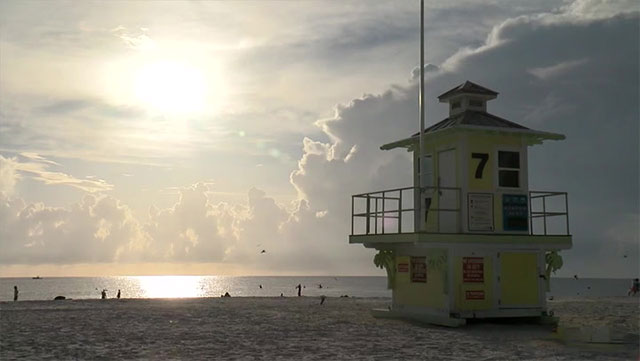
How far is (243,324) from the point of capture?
74.1ft

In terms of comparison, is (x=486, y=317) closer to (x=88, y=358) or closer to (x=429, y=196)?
(x=429, y=196)

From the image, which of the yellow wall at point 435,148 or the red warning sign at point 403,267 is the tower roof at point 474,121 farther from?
the red warning sign at point 403,267

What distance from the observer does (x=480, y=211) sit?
22828 millimetres

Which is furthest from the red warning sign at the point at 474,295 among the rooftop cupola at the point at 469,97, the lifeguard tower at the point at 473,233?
the rooftop cupola at the point at 469,97

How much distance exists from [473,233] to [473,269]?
1173 millimetres

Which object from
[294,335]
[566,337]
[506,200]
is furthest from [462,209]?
[294,335]

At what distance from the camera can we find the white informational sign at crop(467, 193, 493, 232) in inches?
894

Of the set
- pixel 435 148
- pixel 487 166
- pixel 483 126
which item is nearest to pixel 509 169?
pixel 487 166

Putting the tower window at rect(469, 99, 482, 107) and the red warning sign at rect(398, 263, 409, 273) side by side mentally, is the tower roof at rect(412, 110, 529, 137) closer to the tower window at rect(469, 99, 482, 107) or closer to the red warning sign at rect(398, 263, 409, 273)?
the tower window at rect(469, 99, 482, 107)

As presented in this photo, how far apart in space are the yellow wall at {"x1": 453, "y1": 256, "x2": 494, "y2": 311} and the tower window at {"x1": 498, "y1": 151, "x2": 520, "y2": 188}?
2.82m

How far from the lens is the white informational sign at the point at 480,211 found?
2272 cm

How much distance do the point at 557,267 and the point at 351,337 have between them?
840 centimetres

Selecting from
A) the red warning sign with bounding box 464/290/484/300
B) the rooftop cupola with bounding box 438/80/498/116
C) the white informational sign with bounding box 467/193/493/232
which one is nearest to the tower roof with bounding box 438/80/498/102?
the rooftop cupola with bounding box 438/80/498/116

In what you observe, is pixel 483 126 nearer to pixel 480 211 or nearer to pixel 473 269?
pixel 480 211
